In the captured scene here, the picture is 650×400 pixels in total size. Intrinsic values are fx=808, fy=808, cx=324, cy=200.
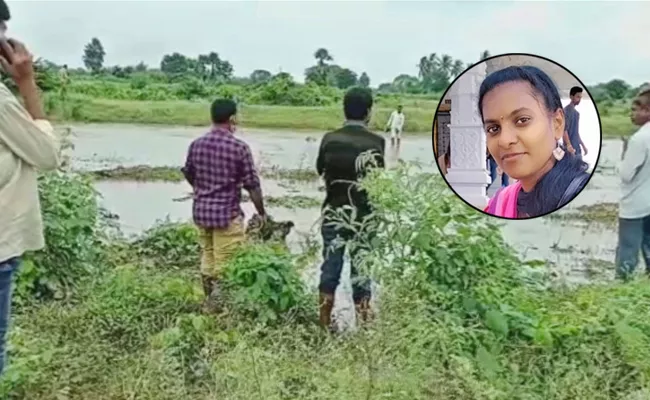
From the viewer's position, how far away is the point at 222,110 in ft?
11.1

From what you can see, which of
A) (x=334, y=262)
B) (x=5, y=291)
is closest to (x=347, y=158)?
(x=334, y=262)

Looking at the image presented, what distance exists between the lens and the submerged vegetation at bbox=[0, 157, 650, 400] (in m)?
2.76

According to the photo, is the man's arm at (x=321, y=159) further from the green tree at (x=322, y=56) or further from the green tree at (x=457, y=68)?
the green tree at (x=457, y=68)

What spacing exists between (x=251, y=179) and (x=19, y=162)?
1.14 metres

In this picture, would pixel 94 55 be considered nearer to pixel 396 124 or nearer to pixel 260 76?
pixel 260 76

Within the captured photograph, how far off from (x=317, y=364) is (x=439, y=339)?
1.70 feet

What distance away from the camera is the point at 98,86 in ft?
11.3

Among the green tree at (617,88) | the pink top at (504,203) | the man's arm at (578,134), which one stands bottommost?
the pink top at (504,203)

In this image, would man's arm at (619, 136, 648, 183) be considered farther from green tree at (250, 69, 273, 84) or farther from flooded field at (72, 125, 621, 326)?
green tree at (250, 69, 273, 84)

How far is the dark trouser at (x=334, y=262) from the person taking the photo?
333cm

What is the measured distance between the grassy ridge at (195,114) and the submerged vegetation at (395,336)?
312 millimetres

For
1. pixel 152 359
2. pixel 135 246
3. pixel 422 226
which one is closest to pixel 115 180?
pixel 135 246

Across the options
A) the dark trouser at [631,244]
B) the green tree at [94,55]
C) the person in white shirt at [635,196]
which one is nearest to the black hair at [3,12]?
the green tree at [94,55]

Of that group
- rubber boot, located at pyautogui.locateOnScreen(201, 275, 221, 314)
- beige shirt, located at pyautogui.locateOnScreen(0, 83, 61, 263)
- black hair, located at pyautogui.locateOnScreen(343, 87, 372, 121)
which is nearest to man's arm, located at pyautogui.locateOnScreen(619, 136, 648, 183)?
black hair, located at pyautogui.locateOnScreen(343, 87, 372, 121)
